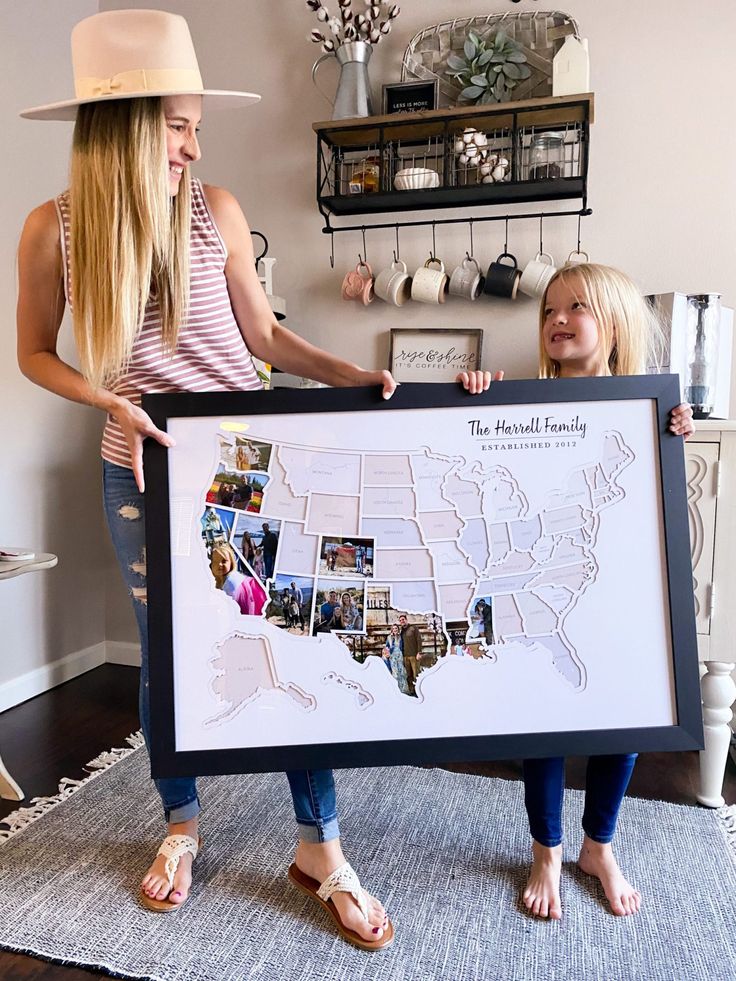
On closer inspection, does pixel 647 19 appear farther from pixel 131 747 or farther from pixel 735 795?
pixel 131 747

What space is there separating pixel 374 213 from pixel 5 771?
1.82 meters

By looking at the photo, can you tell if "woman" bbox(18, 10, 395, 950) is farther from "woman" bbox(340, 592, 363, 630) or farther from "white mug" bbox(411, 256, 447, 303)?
"white mug" bbox(411, 256, 447, 303)

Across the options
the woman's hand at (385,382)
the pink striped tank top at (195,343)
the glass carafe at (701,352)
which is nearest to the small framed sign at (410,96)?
the glass carafe at (701,352)

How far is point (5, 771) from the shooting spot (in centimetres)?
172

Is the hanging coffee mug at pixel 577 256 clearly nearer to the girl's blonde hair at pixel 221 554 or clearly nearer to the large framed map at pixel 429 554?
the large framed map at pixel 429 554

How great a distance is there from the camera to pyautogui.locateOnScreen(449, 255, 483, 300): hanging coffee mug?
2203 mm

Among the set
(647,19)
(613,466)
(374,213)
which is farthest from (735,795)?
(647,19)

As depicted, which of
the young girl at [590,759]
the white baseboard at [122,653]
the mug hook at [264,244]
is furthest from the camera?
the white baseboard at [122,653]

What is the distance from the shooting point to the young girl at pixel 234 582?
1150mm

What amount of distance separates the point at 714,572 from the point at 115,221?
143 cm

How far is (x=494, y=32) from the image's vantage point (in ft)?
6.99

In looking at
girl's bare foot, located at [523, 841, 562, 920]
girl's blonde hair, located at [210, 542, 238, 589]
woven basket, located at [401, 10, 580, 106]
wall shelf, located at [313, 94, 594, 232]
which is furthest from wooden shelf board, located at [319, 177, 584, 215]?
girl's bare foot, located at [523, 841, 562, 920]

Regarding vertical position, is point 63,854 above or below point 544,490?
below

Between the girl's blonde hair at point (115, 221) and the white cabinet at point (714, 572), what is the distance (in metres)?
1.22
